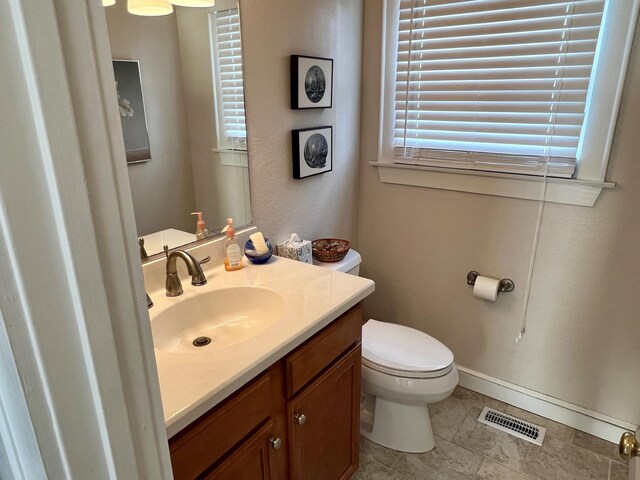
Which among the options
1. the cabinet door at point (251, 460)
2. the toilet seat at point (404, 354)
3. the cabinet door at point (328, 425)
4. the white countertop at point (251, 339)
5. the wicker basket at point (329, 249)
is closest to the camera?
the white countertop at point (251, 339)

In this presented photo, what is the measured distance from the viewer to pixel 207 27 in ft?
4.72

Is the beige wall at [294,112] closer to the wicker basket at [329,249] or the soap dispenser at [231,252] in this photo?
the wicker basket at [329,249]

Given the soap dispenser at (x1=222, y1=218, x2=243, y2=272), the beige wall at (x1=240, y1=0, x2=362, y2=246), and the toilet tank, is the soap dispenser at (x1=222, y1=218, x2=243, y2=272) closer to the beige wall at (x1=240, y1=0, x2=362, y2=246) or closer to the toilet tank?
the beige wall at (x1=240, y1=0, x2=362, y2=246)

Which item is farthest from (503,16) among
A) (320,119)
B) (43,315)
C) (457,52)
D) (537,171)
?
(43,315)

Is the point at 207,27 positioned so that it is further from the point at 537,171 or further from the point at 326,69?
the point at 537,171

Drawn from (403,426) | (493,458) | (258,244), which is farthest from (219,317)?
(493,458)

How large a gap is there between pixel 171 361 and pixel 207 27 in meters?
1.07

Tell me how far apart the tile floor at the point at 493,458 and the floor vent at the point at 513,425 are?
28 mm

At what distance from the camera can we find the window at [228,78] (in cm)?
147

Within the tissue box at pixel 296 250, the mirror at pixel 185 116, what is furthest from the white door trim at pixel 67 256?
the tissue box at pixel 296 250

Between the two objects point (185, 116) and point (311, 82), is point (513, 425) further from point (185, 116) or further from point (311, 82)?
point (185, 116)

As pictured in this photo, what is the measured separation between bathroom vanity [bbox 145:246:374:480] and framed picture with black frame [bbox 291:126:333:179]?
0.43 m

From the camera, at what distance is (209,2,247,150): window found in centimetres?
147

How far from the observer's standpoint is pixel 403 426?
188 cm
